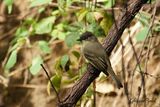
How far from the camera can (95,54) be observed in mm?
2486

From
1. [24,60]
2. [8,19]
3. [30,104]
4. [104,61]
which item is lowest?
[30,104]

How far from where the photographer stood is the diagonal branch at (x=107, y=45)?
2020 millimetres

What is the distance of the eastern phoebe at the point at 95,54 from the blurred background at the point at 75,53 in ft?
0.47

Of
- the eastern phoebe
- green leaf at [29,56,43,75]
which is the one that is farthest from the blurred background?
the eastern phoebe

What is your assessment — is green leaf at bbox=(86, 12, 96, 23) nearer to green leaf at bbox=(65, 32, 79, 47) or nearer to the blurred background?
the blurred background

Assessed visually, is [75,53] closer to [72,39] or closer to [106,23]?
[106,23]

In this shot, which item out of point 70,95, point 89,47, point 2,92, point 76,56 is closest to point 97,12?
point 76,56

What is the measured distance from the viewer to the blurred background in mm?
2955

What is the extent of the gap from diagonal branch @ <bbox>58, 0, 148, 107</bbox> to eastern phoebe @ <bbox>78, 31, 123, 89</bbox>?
0.75 feet

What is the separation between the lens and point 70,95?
2023mm

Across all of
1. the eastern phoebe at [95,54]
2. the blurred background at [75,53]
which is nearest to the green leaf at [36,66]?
the blurred background at [75,53]

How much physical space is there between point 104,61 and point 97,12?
70 cm

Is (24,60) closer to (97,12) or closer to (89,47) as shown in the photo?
(97,12)

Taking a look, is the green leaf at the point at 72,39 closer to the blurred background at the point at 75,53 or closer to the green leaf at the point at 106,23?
the blurred background at the point at 75,53
